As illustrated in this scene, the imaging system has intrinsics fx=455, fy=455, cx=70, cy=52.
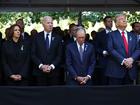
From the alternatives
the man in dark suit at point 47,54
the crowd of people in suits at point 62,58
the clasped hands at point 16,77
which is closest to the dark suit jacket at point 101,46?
the crowd of people in suits at point 62,58

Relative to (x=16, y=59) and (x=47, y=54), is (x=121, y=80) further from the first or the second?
(x=16, y=59)

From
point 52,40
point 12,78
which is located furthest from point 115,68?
point 12,78

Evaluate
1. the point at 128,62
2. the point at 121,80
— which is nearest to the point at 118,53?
the point at 128,62

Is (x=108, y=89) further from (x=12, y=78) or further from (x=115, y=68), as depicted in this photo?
(x=12, y=78)

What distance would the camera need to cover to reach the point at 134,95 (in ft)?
20.0

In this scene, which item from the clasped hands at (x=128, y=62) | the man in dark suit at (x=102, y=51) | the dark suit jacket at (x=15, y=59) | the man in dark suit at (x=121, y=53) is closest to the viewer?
the clasped hands at (x=128, y=62)

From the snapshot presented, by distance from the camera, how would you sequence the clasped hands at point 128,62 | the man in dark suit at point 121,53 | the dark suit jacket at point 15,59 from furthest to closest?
the dark suit jacket at point 15,59 < the man in dark suit at point 121,53 < the clasped hands at point 128,62

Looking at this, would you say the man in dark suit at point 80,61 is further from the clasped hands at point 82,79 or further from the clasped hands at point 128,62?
the clasped hands at point 128,62

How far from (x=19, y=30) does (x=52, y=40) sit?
58 centimetres

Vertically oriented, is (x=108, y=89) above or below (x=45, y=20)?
below

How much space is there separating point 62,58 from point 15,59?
813 millimetres

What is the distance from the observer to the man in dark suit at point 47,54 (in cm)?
762

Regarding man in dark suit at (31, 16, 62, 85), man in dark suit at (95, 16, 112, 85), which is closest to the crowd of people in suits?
man in dark suit at (31, 16, 62, 85)

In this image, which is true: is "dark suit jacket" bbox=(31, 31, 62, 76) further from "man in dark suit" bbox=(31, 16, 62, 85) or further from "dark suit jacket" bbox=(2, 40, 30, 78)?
"dark suit jacket" bbox=(2, 40, 30, 78)
